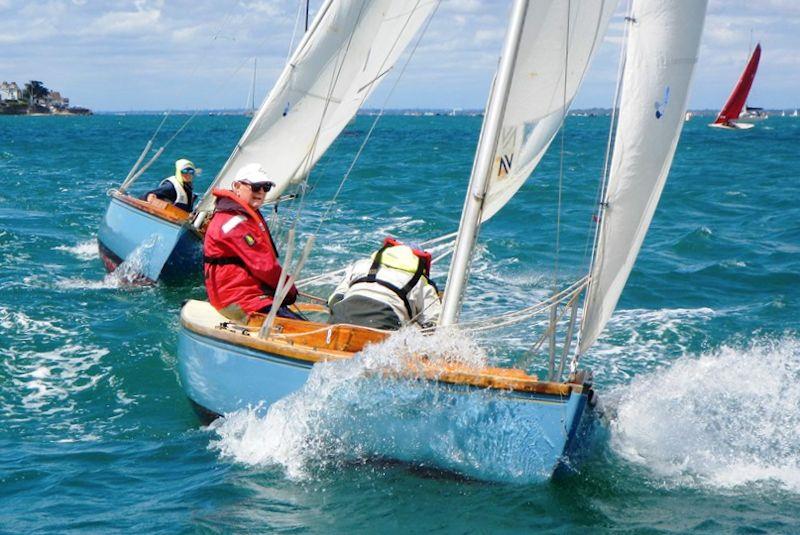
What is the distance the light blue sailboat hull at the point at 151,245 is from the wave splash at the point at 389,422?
6050 millimetres

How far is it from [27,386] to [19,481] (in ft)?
7.81

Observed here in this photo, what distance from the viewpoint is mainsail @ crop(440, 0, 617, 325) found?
6586 millimetres

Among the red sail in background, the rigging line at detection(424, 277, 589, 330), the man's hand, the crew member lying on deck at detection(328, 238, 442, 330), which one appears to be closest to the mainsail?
the rigging line at detection(424, 277, 589, 330)

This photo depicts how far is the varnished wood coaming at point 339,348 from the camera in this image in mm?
6145

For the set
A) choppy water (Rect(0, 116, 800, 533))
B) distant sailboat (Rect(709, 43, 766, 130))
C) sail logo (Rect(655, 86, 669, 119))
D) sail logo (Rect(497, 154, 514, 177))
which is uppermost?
distant sailboat (Rect(709, 43, 766, 130))

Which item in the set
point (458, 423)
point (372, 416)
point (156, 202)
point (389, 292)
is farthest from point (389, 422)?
point (156, 202)

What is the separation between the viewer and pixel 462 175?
30.2 m

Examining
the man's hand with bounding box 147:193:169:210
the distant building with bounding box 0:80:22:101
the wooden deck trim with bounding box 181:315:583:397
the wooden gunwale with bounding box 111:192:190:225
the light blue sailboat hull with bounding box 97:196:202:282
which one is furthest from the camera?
the distant building with bounding box 0:80:22:101

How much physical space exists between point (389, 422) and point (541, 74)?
239 centimetres

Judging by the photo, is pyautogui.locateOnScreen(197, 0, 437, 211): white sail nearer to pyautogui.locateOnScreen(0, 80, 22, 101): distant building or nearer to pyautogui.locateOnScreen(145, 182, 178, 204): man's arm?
pyautogui.locateOnScreen(145, 182, 178, 204): man's arm

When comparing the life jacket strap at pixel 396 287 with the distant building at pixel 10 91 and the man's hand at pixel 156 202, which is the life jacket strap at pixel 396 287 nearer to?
the man's hand at pixel 156 202

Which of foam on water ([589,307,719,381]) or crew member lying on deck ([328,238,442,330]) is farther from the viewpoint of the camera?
foam on water ([589,307,719,381])

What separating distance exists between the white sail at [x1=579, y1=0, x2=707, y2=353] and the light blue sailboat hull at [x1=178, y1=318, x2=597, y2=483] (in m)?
0.88

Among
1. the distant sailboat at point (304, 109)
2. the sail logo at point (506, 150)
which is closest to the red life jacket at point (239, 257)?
the sail logo at point (506, 150)
